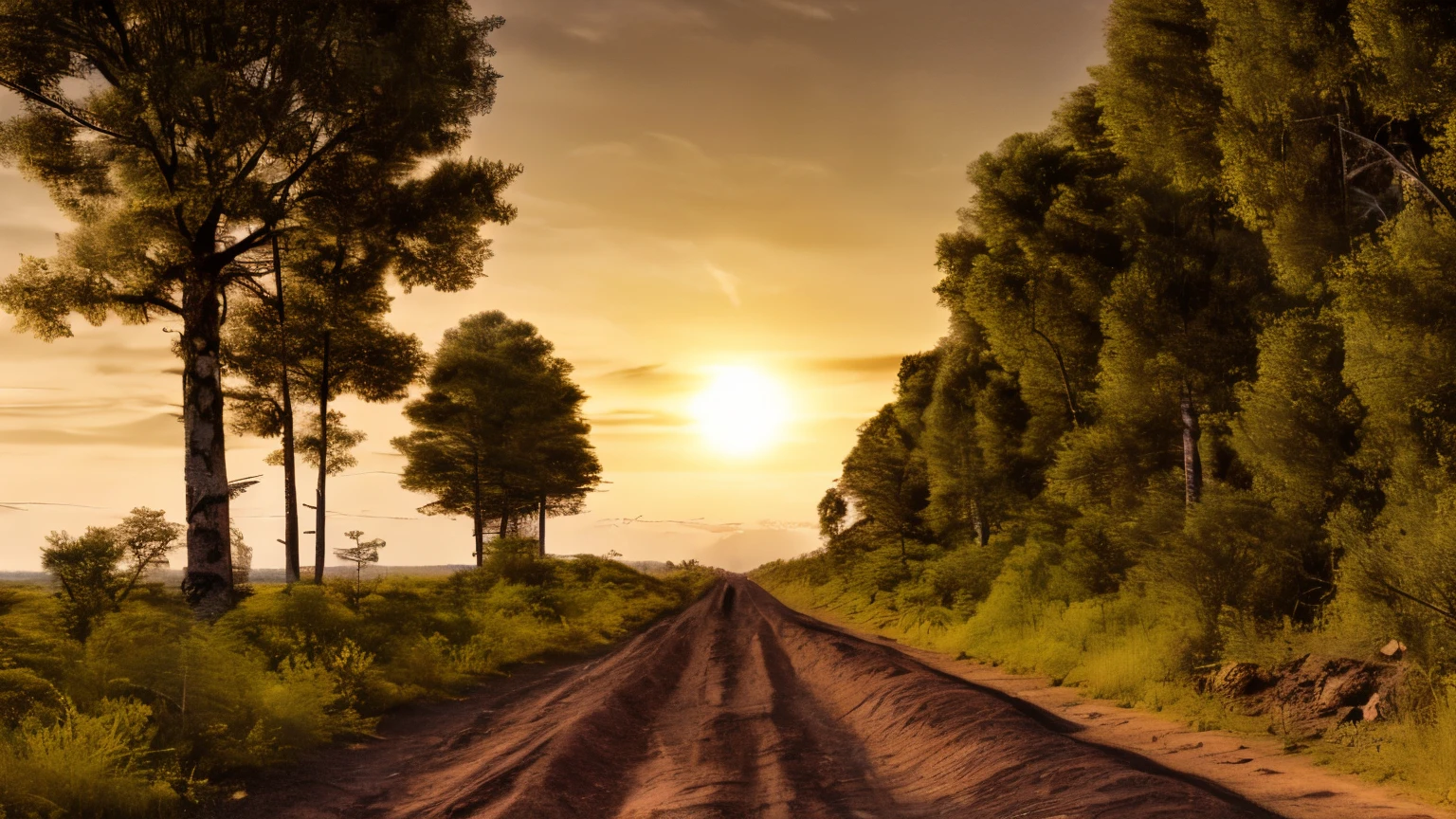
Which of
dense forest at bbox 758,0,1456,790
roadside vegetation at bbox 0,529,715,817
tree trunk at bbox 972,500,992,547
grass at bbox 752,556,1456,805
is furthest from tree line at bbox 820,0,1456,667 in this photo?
roadside vegetation at bbox 0,529,715,817

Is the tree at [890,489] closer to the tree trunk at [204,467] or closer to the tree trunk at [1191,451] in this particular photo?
the tree trunk at [1191,451]

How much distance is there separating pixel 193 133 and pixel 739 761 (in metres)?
15.8

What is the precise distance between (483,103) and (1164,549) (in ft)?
58.4

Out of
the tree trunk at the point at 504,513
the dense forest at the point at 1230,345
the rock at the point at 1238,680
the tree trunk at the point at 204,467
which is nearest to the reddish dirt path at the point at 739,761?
the rock at the point at 1238,680

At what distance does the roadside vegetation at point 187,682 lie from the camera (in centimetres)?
702

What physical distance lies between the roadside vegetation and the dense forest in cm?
1199

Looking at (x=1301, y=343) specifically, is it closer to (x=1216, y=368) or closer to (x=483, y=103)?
(x=1216, y=368)

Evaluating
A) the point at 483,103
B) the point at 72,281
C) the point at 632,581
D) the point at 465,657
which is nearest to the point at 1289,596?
the point at 465,657

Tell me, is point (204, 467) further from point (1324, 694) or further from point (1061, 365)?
point (1061, 365)

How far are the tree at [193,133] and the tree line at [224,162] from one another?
0.04m

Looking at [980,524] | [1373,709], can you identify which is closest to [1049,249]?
[1373,709]

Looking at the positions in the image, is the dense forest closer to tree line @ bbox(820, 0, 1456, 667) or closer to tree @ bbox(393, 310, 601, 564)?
tree line @ bbox(820, 0, 1456, 667)

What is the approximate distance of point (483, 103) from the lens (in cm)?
1945

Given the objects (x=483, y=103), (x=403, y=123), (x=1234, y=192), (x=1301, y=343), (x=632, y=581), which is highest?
(x=483, y=103)
